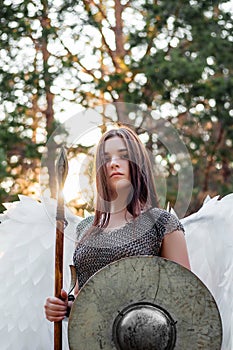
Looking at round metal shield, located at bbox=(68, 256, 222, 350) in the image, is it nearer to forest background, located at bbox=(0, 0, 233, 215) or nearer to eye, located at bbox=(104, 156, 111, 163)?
eye, located at bbox=(104, 156, 111, 163)

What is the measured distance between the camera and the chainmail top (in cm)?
280

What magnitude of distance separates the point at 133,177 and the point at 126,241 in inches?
8.8

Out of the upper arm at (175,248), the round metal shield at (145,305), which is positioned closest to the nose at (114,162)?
the upper arm at (175,248)

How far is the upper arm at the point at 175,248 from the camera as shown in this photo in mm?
2760

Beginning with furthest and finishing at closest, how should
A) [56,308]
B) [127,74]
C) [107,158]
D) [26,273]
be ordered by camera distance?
[127,74]
[26,273]
[107,158]
[56,308]

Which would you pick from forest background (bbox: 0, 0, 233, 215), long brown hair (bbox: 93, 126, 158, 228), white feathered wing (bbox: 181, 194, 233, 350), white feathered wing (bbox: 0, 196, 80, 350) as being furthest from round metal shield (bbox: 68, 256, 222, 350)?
forest background (bbox: 0, 0, 233, 215)

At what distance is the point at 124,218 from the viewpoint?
2.90 meters

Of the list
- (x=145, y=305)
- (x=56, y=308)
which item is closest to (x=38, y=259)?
(x=56, y=308)

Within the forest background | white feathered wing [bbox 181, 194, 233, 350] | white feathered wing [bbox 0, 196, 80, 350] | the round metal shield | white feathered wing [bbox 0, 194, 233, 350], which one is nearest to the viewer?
the round metal shield

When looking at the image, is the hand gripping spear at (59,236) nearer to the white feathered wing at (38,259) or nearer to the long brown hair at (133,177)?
the long brown hair at (133,177)

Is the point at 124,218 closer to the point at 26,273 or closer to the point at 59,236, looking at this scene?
the point at 59,236

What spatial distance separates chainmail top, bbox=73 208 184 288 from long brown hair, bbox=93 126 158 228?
0.04m

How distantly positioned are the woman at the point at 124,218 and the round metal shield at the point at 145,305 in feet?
0.80

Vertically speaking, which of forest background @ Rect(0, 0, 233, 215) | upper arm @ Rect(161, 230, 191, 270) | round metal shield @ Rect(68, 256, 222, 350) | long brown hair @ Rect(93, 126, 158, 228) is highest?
forest background @ Rect(0, 0, 233, 215)
